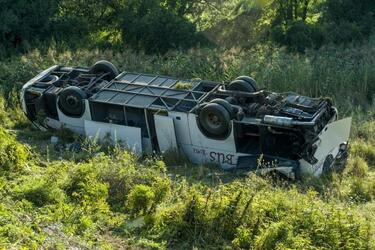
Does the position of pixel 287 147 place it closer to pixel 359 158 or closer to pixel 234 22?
pixel 359 158

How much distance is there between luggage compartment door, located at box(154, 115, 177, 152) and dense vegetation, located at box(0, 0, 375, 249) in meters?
0.22

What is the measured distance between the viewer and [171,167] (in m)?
10.3

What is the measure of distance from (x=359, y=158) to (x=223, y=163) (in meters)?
2.45

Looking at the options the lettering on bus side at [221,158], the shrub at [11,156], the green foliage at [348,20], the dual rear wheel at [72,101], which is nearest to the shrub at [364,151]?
the lettering on bus side at [221,158]

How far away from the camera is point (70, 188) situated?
26.2 ft

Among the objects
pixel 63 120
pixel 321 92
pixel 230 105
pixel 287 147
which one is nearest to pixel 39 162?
pixel 63 120

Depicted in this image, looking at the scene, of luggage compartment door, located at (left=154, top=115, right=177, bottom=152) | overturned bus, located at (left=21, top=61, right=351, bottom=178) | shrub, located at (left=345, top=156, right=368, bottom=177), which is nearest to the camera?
overturned bus, located at (left=21, top=61, right=351, bottom=178)

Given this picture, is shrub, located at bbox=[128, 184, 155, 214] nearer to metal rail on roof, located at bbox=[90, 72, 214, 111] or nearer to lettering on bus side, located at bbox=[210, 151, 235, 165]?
lettering on bus side, located at bbox=[210, 151, 235, 165]

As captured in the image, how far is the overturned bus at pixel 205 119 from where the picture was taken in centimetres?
971

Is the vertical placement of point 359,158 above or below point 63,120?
below

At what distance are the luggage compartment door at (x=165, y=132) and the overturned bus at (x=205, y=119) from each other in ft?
0.06

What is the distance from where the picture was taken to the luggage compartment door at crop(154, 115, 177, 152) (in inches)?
408

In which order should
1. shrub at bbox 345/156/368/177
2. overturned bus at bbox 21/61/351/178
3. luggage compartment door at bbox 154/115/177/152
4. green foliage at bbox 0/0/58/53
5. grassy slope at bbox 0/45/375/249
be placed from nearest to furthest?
grassy slope at bbox 0/45/375/249 < overturned bus at bbox 21/61/351/178 < shrub at bbox 345/156/368/177 < luggage compartment door at bbox 154/115/177/152 < green foliage at bbox 0/0/58/53

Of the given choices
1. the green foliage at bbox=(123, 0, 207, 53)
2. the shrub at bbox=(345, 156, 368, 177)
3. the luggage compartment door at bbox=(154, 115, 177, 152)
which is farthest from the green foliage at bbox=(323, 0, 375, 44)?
the luggage compartment door at bbox=(154, 115, 177, 152)
